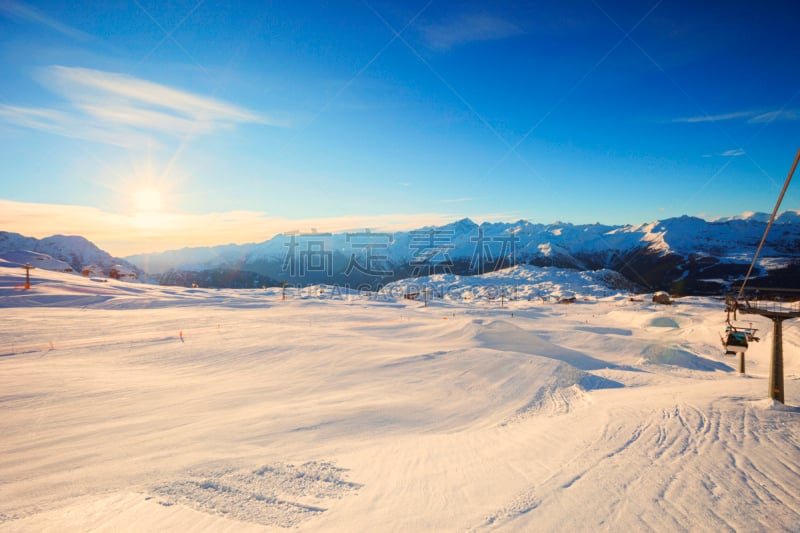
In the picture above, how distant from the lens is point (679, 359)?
82.4 ft

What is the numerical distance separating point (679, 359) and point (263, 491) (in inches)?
1139

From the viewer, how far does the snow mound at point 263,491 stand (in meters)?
5.12

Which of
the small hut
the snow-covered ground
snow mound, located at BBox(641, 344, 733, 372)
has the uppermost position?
the snow-covered ground

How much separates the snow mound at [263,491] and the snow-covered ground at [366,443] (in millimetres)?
32

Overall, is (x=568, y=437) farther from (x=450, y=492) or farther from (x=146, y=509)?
(x=146, y=509)

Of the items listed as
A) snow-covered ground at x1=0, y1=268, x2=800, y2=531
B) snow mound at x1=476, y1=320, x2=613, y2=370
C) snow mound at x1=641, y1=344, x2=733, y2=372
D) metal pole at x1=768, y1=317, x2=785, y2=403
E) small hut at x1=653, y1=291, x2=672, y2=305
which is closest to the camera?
snow-covered ground at x1=0, y1=268, x2=800, y2=531

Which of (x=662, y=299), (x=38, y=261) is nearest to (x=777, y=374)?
(x=662, y=299)

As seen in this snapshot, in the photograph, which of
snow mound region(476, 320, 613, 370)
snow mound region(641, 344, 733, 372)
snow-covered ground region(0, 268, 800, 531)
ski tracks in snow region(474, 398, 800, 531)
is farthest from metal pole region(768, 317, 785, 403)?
snow mound region(641, 344, 733, 372)

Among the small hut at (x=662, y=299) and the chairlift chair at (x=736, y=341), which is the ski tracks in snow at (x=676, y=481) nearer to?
the chairlift chair at (x=736, y=341)

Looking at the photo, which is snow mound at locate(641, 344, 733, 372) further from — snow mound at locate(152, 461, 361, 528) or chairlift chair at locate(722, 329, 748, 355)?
snow mound at locate(152, 461, 361, 528)

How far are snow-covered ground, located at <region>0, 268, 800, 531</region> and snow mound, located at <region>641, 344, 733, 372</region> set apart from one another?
10371 mm

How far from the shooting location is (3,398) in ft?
31.4

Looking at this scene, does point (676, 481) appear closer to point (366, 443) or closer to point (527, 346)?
point (366, 443)

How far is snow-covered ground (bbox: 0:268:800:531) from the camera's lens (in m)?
5.05
